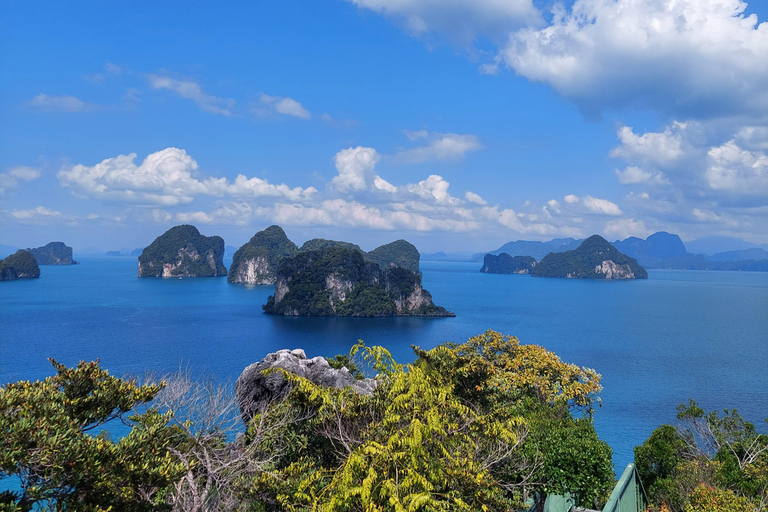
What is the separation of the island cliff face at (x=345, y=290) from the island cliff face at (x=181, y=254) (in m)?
84.6

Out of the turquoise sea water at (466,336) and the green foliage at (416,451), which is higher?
the green foliage at (416,451)

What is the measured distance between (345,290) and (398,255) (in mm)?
94499

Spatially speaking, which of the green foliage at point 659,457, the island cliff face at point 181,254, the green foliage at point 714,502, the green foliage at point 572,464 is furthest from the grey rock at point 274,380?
the island cliff face at point 181,254

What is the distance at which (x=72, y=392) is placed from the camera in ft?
24.5

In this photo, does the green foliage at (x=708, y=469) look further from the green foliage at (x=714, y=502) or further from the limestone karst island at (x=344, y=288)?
the limestone karst island at (x=344, y=288)

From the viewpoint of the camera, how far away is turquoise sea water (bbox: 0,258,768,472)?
4062 cm

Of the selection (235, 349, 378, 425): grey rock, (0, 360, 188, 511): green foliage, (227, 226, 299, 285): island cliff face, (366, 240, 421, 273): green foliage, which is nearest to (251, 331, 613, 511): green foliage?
(0, 360, 188, 511): green foliage

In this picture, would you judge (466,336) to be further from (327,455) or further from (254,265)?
(254,265)

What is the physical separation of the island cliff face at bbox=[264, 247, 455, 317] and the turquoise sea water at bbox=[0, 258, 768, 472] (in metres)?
6.01

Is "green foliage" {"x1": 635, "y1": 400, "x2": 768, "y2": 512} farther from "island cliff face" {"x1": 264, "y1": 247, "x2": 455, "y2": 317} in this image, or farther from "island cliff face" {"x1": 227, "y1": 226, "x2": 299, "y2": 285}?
"island cliff face" {"x1": 227, "y1": 226, "x2": 299, "y2": 285}

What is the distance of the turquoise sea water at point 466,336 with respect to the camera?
40625 mm

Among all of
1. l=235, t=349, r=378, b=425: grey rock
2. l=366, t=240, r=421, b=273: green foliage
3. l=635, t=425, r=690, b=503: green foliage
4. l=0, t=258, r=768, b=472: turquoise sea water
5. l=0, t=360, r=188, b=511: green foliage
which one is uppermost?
l=366, t=240, r=421, b=273: green foliage

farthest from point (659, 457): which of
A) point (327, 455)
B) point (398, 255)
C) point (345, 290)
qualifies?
point (398, 255)

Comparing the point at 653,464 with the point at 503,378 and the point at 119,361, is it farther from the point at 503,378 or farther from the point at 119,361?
the point at 119,361
